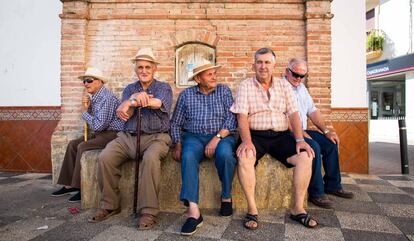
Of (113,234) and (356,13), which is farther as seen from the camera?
(356,13)

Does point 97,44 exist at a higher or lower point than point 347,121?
higher

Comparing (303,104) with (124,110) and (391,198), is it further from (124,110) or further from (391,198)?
(124,110)

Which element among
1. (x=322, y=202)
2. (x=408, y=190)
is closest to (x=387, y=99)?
(x=408, y=190)

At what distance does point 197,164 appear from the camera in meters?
3.09

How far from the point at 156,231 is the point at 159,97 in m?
1.43

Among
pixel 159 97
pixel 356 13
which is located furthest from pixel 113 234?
pixel 356 13

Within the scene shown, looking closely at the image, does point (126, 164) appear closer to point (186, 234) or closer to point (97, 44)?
point (186, 234)

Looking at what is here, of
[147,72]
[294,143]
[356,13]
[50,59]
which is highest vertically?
[356,13]

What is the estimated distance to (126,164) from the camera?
3.56m

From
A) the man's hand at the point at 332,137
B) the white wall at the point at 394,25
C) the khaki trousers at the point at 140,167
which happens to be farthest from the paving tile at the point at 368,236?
the white wall at the point at 394,25

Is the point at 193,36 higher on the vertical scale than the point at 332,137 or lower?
higher

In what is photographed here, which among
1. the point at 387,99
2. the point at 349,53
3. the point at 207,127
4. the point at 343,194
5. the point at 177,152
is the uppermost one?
the point at 349,53

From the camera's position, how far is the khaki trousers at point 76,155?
3928 millimetres

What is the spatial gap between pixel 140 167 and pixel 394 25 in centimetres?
1388
